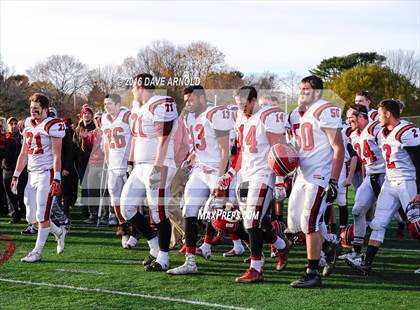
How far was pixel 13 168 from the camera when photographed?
34.5ft

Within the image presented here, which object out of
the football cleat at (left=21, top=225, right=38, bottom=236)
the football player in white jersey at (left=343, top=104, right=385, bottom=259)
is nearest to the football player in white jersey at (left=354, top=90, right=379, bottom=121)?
the football player in white jersey at (left=343, top=104, right=385, bottom=259)

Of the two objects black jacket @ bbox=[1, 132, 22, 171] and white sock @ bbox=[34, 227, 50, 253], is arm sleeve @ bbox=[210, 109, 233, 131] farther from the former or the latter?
black jacket @ bbox=[1, 132, 22, 171]

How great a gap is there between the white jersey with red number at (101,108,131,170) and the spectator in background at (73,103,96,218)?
201 cm

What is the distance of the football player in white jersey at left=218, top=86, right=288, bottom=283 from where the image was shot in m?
5.87

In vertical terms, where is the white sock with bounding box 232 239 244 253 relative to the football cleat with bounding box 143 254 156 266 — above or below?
above

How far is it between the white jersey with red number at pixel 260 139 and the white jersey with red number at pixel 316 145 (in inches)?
11.1

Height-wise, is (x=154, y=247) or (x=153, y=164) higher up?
(x=153, y=164)

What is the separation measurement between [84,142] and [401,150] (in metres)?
6.25

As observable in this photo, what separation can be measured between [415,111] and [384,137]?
114 ft

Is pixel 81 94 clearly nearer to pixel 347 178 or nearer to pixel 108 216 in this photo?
pixel 108 216

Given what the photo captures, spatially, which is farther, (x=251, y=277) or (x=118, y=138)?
(x=118, y=138)

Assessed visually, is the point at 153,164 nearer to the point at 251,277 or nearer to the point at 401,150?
the point at 251,277

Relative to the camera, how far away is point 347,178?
859 centimetres

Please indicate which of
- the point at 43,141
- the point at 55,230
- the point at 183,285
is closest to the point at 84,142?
the point at 55,230
